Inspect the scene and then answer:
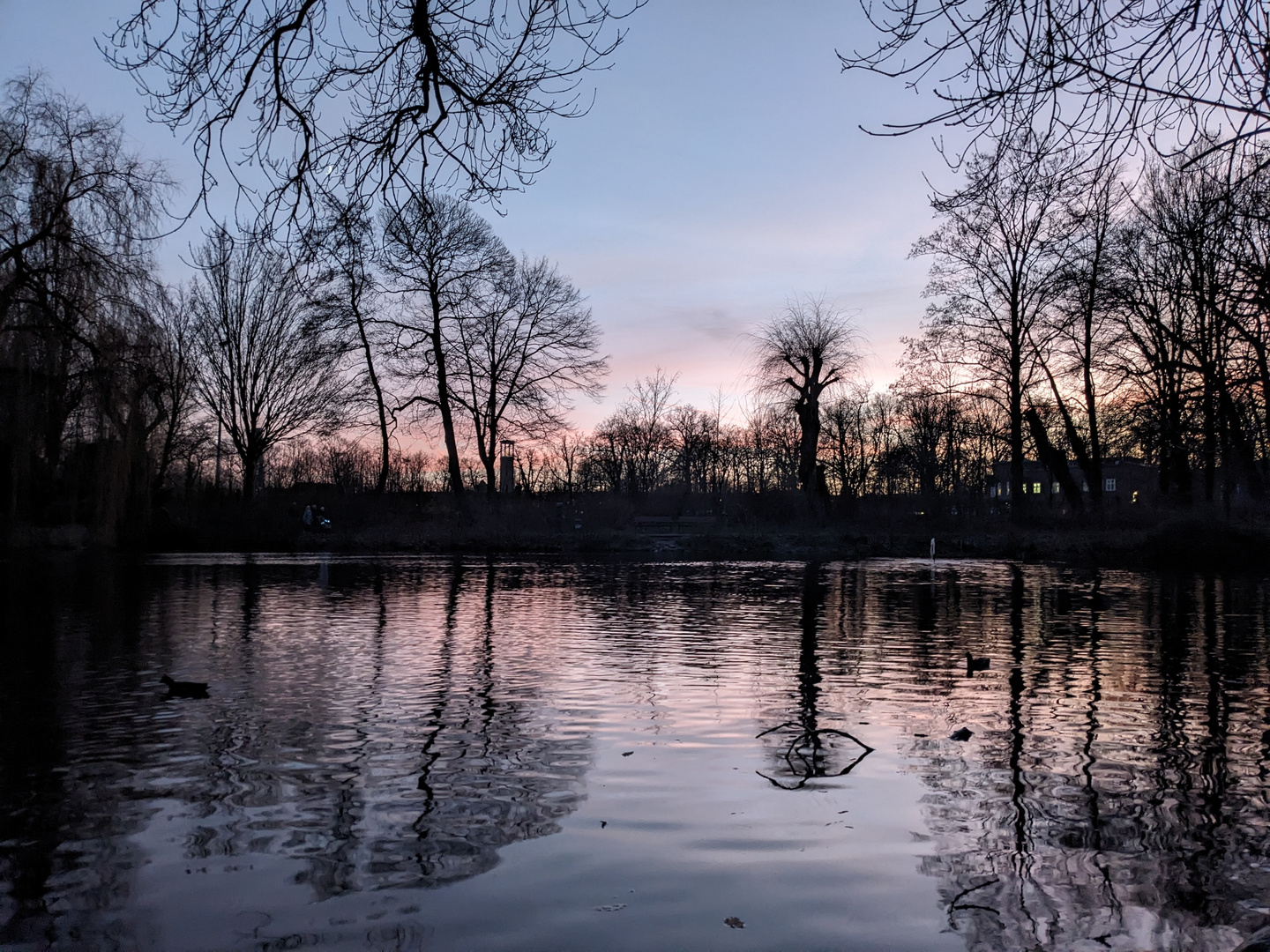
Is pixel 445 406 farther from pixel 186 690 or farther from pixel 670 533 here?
pixel 186 690

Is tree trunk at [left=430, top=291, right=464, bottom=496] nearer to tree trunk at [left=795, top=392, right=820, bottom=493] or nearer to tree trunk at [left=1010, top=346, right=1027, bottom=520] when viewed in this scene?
tree trunk at [left=795, top=392, right=820, bottom=493]

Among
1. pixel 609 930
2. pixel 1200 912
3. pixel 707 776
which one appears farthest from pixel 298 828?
pixel 1200 912

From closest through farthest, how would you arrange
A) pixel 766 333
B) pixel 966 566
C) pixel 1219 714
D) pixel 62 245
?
pixel 1219 714 < pixel 62 245 < pixel 966 566 < pixel 766 333

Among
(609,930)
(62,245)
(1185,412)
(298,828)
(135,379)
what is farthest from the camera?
(135,379)

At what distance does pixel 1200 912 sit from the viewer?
164 inches

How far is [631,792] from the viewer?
5859 mm

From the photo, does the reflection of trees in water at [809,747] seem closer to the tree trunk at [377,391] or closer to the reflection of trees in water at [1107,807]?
the reflection of trees in water at [1107,807]

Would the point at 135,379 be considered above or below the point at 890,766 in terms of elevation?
above

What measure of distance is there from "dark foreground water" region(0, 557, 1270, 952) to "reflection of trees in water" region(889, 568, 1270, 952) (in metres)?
0.02

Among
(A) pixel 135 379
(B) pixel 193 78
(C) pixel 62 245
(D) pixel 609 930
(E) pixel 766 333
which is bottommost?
(D) pixel 609 930

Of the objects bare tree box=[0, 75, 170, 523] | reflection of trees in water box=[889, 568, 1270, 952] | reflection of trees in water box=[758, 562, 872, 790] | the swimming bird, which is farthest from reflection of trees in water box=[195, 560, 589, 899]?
bare tree box=[0, 75, 170, 523]

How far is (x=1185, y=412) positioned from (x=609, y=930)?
2070 cm

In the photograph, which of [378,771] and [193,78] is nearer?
[193,78]

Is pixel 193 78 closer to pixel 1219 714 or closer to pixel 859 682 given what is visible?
pixel 859 682
